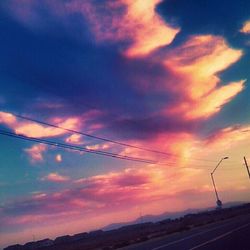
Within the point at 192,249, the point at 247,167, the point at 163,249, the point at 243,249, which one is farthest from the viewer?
the point at 247,167

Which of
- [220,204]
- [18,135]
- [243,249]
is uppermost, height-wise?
[18,135]

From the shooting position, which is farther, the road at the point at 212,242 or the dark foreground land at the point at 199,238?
the dark foreground land at the point at 199,238

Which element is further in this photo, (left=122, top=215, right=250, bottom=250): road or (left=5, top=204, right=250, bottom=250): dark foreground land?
(left=5, top=204, right=250, bottom=250): dark foreground land

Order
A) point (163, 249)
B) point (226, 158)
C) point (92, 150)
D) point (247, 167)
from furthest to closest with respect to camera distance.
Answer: point (247, 167) → point (226, 158) → point (92, 150) → point (163, 249)

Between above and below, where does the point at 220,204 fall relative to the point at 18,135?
below

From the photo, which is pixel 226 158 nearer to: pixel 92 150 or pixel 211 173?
pixel 211 173

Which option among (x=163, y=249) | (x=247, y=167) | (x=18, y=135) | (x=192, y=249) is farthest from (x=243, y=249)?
(x=247, y=167)

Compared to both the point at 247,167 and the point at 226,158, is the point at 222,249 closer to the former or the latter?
the point at 226,158

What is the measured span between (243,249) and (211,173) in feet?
149

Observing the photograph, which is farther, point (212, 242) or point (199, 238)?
point (199, 238)

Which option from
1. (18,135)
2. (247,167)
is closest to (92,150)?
(18,135)

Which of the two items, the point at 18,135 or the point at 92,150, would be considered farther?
the point at 92,150

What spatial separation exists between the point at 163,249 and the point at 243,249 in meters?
5.97

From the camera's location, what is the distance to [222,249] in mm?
16062
